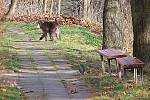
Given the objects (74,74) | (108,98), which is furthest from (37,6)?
(108,98)

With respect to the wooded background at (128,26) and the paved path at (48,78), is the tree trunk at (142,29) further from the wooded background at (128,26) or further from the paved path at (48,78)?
the paved path at (48,78)

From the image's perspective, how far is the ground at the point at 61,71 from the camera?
38.6 feet

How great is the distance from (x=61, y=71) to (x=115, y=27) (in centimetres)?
377

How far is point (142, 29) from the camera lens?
14.7 metres

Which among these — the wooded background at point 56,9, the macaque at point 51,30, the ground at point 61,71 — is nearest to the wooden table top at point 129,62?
the ground at point 61,71

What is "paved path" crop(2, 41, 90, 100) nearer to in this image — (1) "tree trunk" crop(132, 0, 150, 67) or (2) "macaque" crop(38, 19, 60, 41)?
(1) "tree trunk" crop(132, 0, 150, 67)

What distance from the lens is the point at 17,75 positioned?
14.5 metres

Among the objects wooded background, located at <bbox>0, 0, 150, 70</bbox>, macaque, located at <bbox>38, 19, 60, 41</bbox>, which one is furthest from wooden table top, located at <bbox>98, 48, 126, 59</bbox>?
macaque, located at <bbox>38, 19, 60, 41</bbox>

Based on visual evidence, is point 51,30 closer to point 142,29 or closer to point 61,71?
point 61,71

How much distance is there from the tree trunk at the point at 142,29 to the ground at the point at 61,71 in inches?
36.7

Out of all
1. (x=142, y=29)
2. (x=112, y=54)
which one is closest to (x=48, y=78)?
(x=112, y=54)

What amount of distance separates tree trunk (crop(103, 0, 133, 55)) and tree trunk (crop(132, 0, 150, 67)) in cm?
324

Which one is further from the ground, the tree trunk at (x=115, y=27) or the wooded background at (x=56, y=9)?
the tree trunk at (x=115, y=27)

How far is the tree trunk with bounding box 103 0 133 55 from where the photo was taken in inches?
719
